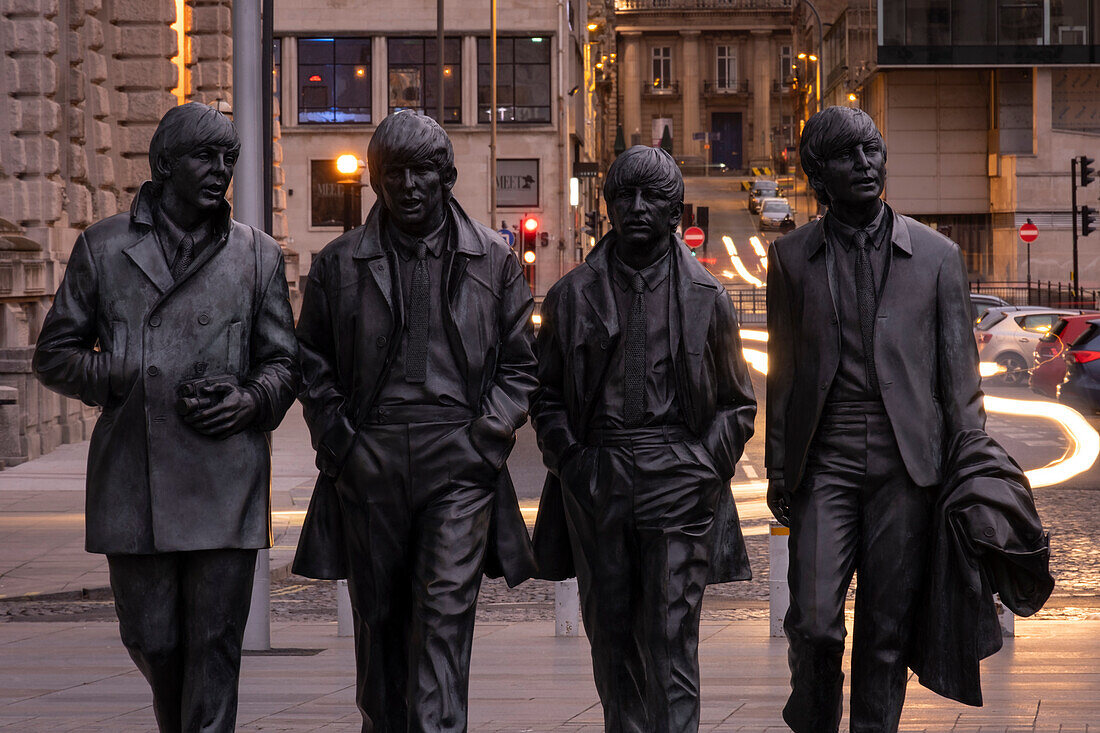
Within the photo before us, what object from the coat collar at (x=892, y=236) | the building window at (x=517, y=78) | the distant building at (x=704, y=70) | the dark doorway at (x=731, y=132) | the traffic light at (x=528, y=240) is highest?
the distant building at (x=704, y=70)

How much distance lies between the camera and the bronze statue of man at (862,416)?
19.3ft

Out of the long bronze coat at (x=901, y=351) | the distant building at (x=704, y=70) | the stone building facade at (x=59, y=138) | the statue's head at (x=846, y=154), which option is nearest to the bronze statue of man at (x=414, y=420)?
the long bronze coat at (x=901, y=351)

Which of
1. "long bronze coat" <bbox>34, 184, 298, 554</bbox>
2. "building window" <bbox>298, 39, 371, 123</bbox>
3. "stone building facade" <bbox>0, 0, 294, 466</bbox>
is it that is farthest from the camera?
"building window" <bbox>298, 39, 371, 123</bbox>

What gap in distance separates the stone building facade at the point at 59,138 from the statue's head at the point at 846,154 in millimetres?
14726

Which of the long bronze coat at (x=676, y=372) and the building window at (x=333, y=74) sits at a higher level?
the building window at (x=333, y=74)

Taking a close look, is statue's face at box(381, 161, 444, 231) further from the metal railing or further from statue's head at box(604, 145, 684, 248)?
the metal railing

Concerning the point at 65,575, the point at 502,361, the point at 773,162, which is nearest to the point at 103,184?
the point at 65,575

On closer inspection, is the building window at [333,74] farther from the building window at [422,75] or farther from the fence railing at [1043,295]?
the fence railing at [1043,295]

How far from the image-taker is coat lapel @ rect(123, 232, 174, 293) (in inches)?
219

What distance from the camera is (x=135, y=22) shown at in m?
26.6

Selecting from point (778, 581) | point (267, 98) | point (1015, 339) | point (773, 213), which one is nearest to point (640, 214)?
point (778, 581)

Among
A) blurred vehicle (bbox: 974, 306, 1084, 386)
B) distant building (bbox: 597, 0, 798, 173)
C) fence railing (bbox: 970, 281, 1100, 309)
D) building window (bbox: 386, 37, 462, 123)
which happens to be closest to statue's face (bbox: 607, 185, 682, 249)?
blurred vehicle (bbox: 974, 306, 1084, 386)

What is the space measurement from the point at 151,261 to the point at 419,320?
918 mm

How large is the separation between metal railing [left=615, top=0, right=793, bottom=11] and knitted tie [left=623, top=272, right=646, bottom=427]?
421 ft
